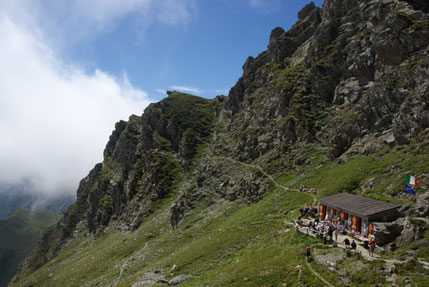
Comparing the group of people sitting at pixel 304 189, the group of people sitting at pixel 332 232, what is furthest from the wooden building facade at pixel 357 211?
the group of people sitting at pixel 304 189

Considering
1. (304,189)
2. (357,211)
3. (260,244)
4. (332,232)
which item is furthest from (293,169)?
(332,232)

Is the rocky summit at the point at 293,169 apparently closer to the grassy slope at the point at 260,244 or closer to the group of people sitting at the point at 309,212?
the grassy slope at the point at 260,244

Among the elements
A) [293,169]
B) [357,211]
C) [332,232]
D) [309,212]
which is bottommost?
[332,232]

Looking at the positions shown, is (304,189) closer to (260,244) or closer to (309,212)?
(309,212)

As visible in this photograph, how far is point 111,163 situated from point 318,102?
514 feet

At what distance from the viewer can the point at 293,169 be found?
7881 centimetres

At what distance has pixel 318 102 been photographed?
92.1 metres

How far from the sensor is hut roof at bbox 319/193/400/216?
1325 inches

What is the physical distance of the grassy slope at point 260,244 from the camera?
2788 cm

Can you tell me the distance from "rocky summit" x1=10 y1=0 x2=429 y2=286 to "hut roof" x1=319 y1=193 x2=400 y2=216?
8.09ft

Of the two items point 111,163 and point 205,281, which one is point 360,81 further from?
point 111,163

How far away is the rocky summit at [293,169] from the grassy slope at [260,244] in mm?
284

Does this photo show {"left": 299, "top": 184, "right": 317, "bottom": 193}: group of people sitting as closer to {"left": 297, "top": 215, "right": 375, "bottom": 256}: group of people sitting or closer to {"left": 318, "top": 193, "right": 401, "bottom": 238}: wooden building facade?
{"left": 318, "top": 193, "right": 401, "bottom": 238}: wooden building facade

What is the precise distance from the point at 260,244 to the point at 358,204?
16687 mm
